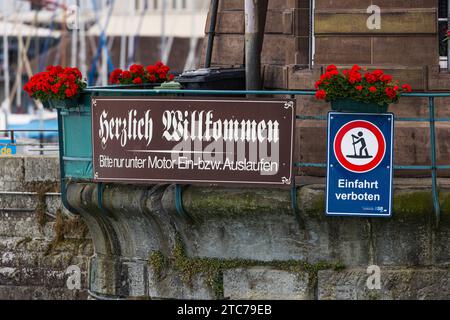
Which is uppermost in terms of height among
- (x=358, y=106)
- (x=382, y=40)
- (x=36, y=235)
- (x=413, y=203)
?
(x=382, y=40)

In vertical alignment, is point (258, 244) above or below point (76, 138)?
below

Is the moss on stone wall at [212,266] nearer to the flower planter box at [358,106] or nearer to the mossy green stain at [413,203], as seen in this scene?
the mossy green stain at [413,203]


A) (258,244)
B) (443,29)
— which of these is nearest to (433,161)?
(443,29)

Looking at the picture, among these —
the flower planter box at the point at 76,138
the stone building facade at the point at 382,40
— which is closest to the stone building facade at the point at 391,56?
the stone building facade at the point at 382,40

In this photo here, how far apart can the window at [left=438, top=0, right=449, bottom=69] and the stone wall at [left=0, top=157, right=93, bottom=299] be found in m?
7.39

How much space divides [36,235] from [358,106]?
8.39 m

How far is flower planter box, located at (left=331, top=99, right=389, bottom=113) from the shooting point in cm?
1537

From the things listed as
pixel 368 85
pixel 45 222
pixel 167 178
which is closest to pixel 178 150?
pixel 167 178

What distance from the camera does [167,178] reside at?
15969 millimetres

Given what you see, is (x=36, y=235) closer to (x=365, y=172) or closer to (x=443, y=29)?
(x=365, y=172)

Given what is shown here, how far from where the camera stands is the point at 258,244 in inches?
639

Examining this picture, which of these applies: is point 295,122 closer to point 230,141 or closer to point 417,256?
point 230,141

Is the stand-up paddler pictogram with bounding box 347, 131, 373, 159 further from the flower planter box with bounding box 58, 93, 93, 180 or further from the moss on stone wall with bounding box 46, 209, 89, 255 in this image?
the moss on stone wall with bounding box 46, 209, 89, 255

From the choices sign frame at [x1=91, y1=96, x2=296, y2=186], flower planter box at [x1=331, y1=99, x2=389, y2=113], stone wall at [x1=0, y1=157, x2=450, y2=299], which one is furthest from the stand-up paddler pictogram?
sign frame at [x1=91, y1=96, x2=296, y2=186]
